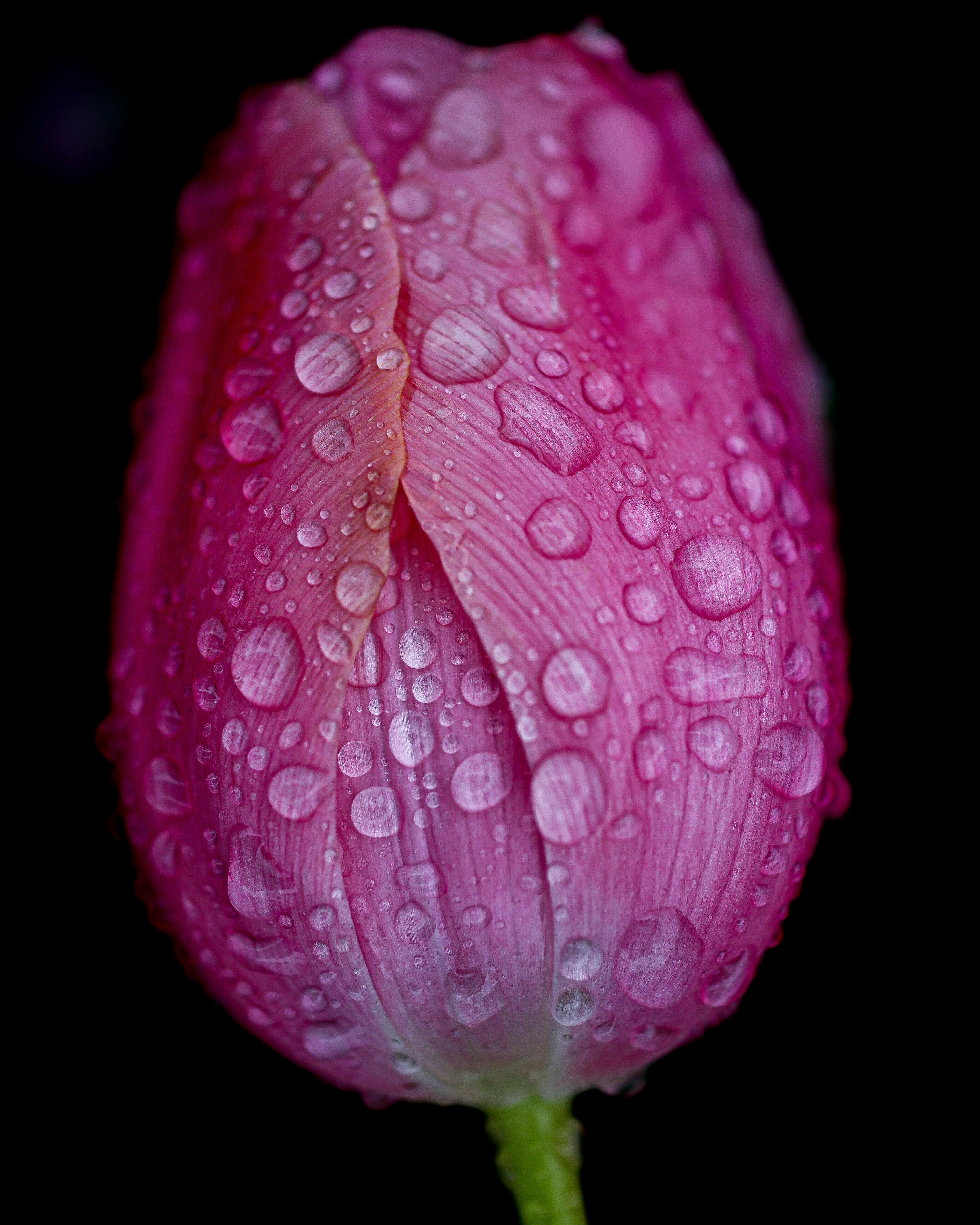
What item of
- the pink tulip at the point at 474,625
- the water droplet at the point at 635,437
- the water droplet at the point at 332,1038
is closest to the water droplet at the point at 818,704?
the pink tulip at the point at 474,625

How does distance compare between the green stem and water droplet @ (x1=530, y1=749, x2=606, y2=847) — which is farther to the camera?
the green stem

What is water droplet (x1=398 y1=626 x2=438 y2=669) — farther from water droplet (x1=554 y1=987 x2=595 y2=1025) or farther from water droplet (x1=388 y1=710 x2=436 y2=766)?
water droplet (x1=554 y1=987 x2=595 y2=1025)

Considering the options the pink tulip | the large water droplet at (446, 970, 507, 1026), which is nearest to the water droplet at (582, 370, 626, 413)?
the pink tulip

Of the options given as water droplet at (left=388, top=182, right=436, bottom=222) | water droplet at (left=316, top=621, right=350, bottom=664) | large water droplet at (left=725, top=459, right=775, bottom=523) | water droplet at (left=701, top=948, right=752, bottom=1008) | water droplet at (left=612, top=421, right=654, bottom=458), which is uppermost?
water droplet at (left=388, top=182, right=436, bottom=222)

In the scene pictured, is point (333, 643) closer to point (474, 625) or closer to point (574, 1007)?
point (474, 625)

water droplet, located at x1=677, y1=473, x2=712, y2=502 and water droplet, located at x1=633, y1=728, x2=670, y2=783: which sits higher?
water droplet, located at x1=677, y1=473, x2=712, y2=502
